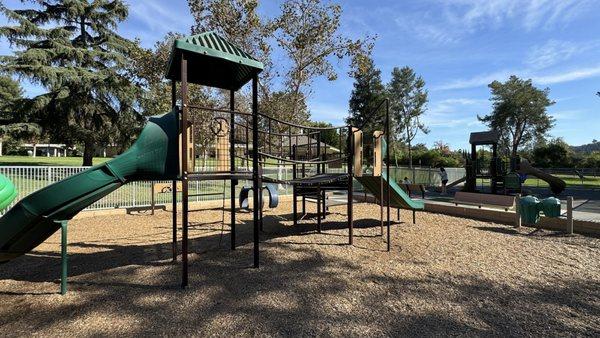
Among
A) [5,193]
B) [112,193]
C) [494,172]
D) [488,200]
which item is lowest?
[488,200]

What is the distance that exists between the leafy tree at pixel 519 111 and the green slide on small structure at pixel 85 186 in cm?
4314

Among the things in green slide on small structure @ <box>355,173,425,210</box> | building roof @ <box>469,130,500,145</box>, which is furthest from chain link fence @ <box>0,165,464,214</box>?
building roof @ <box>469,130,500,145</box>

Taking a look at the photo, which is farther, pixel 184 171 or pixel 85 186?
pixel 184 171

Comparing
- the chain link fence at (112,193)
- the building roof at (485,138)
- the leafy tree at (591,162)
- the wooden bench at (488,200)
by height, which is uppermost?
the building roof at (485,138)

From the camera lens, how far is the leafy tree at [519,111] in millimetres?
40844

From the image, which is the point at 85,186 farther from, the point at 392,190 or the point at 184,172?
the point at 392,190

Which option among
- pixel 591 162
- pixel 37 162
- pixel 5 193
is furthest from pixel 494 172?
pixel 37 162

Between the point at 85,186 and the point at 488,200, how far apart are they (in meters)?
11.2

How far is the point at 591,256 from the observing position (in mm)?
5711

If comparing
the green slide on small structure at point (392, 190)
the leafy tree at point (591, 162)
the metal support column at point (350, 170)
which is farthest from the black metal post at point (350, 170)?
the leafy tree at point (591, 162)

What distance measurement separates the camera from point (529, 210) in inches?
310

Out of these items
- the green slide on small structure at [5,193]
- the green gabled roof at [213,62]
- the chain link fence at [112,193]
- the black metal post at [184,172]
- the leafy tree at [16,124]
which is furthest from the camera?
the leafy tree at [16,124]

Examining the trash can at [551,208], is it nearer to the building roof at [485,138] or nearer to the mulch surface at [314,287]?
the mulch surface at [314,287]

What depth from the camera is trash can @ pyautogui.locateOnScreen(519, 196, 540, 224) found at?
7.83 metres
